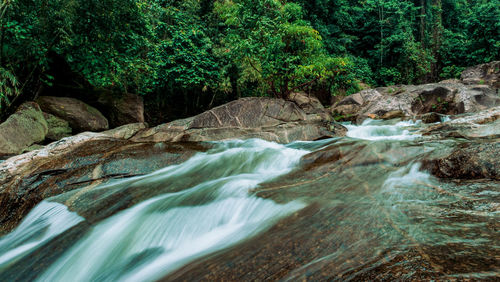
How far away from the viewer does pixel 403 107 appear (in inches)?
439

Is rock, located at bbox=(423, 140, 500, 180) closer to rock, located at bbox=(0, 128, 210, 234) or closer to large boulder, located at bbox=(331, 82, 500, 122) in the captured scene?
rock, located at bbox=(0, 128, 210, 234)

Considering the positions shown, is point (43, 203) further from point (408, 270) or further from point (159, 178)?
point (408, 270)

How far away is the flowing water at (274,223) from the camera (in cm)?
158

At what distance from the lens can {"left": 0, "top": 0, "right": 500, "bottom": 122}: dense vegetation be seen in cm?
686

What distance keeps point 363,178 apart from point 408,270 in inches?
82.9

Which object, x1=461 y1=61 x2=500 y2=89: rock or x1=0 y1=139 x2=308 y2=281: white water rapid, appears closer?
x1=0 y1=139 x2=308 y2=281: white water rapid

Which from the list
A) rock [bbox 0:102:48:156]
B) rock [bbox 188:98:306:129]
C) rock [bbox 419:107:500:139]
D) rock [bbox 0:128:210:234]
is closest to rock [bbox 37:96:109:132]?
rock [bbox 0:102:48:156]

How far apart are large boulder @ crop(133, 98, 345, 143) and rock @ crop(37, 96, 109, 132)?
89.3 inches

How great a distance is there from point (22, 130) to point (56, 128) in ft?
3.70

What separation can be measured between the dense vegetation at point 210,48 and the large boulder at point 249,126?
1.77 meters

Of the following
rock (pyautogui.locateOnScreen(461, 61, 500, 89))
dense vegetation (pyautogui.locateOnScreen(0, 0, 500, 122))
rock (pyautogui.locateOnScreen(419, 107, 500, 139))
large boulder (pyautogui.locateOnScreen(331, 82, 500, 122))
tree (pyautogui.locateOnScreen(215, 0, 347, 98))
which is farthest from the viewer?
rock (pyautogui.locateOnScreen(461, 61, 500, 89))

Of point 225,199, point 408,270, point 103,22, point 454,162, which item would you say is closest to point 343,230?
point 408,270

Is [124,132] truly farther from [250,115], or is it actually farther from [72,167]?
[250,115]

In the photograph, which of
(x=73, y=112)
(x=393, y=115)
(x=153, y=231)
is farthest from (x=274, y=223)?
(x=393, y=115)
